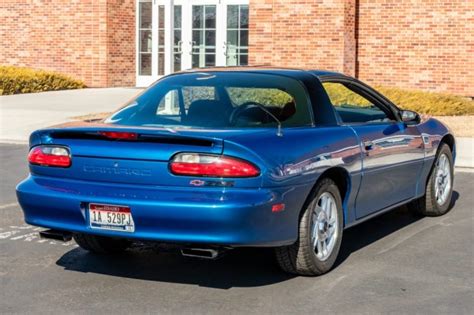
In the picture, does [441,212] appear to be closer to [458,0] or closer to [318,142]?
[318,142]

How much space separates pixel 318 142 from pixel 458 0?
15658 mm

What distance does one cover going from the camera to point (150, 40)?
84.3ft

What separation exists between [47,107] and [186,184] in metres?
14.8

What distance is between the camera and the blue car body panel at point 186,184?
17.8ft

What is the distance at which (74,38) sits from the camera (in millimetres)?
25328

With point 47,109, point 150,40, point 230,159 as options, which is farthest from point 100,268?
point 150,40

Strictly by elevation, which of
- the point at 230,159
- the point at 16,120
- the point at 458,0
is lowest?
the point at 16,120

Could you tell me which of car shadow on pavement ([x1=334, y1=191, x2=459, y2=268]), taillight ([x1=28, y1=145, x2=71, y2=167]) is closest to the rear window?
taillight ([x1=28, y1=145, x2=71, y2=167])

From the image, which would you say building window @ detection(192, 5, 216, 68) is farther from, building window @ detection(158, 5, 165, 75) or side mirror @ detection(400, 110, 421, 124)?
side mirror @ detection(400, 110, 421, 124)

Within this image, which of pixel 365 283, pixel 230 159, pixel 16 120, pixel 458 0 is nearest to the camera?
pixel 230 159

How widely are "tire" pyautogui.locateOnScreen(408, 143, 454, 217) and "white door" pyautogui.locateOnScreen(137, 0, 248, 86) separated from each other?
593 inches

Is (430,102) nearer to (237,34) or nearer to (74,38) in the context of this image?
(237,34)

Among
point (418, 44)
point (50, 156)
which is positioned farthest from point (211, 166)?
point (418, 44)

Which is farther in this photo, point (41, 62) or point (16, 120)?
point (41, 62)
